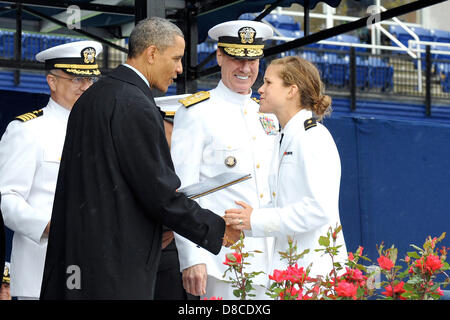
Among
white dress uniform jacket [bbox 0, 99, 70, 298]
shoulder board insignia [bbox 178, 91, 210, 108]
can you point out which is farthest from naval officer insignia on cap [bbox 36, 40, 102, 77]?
shoulder board insignia [bbox 178, 91, 210, 108]

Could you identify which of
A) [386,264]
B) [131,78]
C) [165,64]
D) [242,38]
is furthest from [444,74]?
[386,264]

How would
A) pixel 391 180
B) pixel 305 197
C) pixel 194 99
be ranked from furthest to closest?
pixel 391 180
pixel 194 99
pixel 305 197

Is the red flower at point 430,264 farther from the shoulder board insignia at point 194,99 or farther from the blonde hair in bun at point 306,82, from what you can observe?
the shoulder board insignia at point 194,99

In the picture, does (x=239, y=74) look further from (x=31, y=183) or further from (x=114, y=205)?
(x=114, y=205)

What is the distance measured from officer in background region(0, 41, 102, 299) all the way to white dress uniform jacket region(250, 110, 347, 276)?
1306 millimetres

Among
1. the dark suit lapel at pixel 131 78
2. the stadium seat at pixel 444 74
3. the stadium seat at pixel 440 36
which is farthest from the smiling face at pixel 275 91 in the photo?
the stadium seat at pixel 440 36

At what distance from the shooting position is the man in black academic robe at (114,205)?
10.7ft

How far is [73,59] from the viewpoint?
525 centimetres

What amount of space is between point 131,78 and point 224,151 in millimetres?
1169

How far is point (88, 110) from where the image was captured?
339 cm

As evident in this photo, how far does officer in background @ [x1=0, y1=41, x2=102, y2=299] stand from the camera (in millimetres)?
4570

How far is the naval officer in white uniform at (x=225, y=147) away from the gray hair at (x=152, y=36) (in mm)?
882

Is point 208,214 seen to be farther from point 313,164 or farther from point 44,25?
point 44,25
